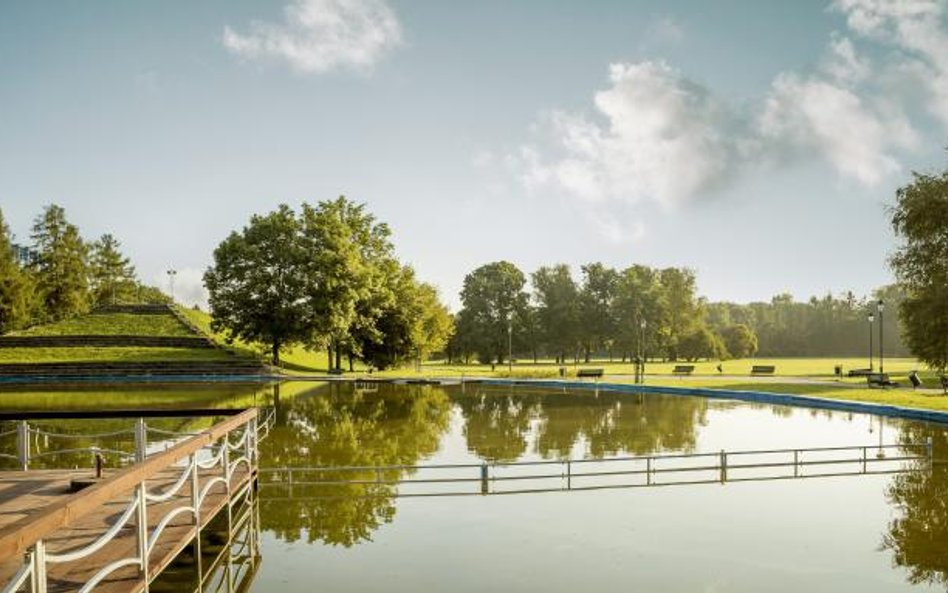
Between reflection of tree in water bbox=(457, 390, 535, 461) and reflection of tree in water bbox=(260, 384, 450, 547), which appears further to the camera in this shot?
reflection of tree in water bbox=(457, 390, 535, 461)

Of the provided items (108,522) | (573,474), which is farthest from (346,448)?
(108,522)

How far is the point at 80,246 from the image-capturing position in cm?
10181

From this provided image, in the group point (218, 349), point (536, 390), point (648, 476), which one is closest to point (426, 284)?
point (218, 349)

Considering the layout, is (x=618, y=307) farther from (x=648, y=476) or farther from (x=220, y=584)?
(x=220, y=584)

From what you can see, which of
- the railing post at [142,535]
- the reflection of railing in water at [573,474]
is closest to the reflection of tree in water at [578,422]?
the reflection of railing in water at [573,474]

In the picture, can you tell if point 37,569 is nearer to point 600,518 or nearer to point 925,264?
point 600,518

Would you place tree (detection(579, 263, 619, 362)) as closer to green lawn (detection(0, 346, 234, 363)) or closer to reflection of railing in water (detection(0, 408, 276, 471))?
green lawn (detection(0, 346, 234, 363))

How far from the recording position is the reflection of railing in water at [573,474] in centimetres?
1655

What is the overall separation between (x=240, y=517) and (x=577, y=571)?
7.04 metres

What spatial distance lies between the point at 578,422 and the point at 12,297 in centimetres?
7429

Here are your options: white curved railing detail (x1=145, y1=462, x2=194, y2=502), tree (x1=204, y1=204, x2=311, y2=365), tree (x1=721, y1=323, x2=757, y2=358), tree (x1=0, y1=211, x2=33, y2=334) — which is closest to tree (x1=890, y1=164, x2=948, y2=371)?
white curved railing detail (x1=145, y1=462, x2=194, y2=502)

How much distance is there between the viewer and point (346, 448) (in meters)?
23.1

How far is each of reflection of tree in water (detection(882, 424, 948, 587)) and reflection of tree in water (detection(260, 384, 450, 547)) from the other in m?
8.99

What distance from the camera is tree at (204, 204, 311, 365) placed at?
2473 inches
